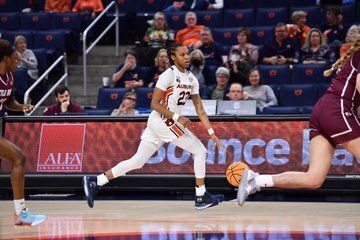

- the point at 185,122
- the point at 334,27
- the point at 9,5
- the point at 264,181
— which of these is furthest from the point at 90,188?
the point at 9,5

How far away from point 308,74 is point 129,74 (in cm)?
292

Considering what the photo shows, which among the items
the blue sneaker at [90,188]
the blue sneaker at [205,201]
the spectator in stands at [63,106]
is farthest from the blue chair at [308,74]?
the blue sneaker at [90,188]

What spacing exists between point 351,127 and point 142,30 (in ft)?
35.0

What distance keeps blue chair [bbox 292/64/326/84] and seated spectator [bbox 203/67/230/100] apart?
4.54 feet

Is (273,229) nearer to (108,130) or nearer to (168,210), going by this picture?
(168,210)

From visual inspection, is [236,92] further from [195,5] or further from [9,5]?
[9,5]

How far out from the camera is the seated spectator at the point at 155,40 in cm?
1538

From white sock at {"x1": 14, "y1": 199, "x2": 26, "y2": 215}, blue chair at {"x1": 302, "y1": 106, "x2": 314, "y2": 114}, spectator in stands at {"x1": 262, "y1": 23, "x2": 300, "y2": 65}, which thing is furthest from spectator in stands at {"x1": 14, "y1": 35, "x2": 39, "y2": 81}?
white sock at {"x1": 14, "y1": 199, "x2": 26, "y2": 215}

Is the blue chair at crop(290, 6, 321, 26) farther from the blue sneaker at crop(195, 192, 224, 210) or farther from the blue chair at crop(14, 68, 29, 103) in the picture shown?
the blue sneaker at crop(195, 192, 224, 210)

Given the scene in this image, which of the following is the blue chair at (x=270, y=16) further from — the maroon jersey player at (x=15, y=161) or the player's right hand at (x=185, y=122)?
the maroon jersey player at (x=15, y=161)

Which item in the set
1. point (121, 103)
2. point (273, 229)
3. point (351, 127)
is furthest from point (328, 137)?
point (121, 103)

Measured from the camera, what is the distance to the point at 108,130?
1197 cm

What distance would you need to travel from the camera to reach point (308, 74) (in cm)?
1442

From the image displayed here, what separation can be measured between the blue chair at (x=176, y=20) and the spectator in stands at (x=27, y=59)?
2.69m
